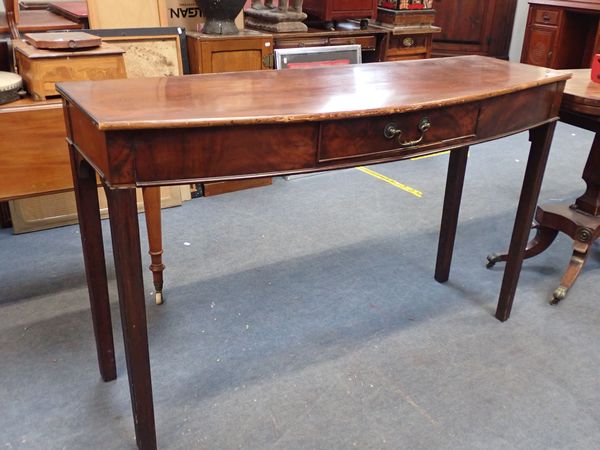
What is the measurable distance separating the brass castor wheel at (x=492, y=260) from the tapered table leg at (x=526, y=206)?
35cm

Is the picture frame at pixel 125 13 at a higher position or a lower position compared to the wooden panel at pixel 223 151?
higher

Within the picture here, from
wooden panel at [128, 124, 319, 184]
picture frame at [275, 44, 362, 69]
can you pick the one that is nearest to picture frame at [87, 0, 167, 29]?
picture frame at [275, 44, 362, 69]

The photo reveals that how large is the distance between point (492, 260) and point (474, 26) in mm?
3509


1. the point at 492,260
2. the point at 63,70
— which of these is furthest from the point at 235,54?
the point at 492,260

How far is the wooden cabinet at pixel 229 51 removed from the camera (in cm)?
261

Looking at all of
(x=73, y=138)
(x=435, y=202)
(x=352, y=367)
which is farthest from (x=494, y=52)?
(x=73, y=138)

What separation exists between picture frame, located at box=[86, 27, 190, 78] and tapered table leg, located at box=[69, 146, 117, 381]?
120 cm

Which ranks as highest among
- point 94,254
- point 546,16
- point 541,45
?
point 546,16

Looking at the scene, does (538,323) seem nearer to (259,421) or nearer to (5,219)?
(259,421)

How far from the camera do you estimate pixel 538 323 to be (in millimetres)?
1958

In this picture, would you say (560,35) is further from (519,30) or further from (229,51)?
(229,51)

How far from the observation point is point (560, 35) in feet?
14.7

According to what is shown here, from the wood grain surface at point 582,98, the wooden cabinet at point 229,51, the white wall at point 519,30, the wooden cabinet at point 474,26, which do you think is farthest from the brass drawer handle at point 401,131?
the white wall at point 519,30

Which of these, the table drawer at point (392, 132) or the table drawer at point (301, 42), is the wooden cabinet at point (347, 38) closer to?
the table drawer at point (301, 42)
